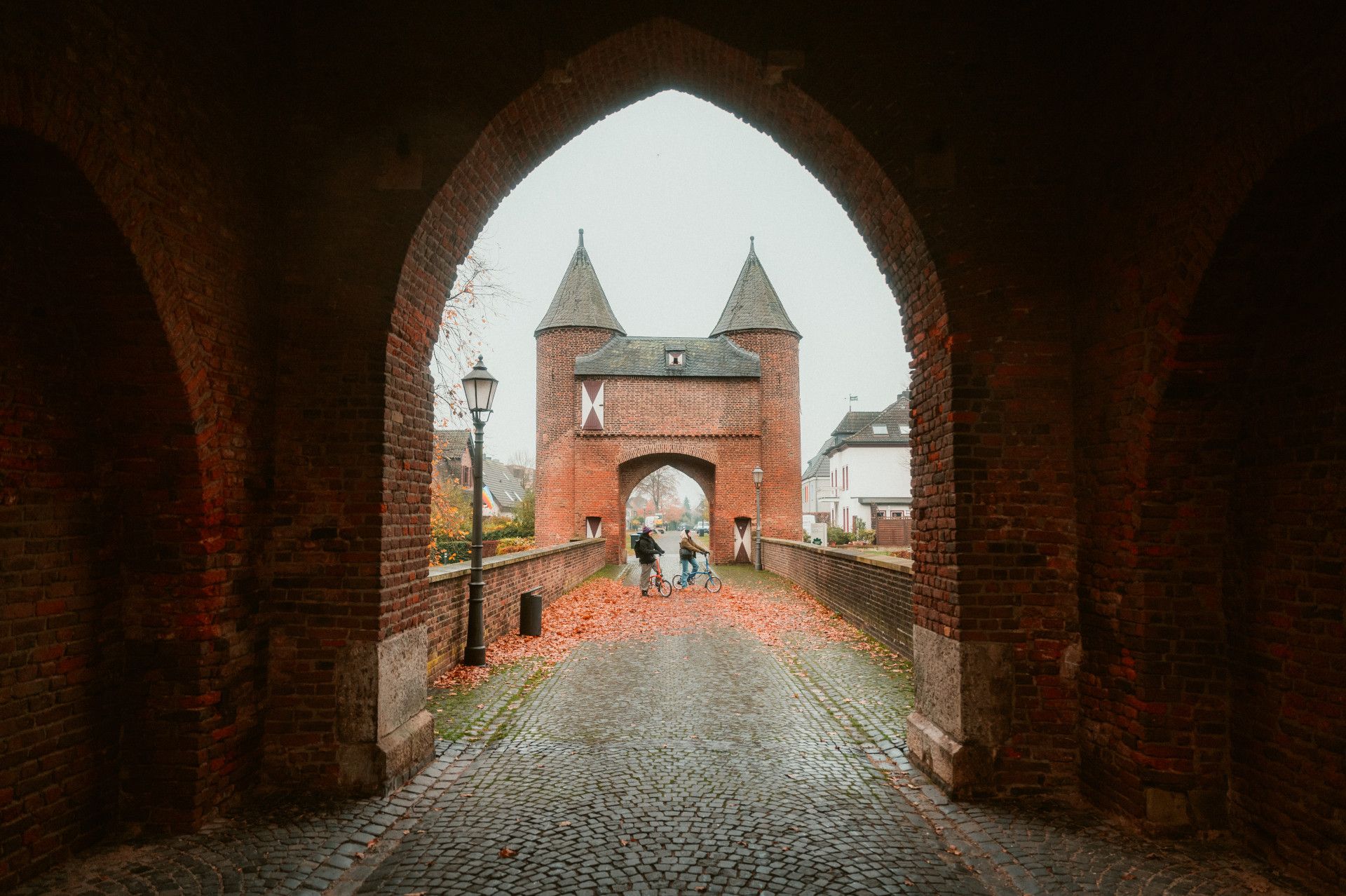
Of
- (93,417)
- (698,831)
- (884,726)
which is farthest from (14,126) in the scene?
(884,726)

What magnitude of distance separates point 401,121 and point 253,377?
2.04 metres

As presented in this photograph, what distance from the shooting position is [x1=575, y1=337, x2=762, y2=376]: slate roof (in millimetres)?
26750

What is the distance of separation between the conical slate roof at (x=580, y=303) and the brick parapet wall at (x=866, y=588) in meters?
14.7

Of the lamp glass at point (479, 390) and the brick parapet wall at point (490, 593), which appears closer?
the brick parapet wall at point (490, 593)

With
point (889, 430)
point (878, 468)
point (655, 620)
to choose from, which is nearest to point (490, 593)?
point (655, 620)

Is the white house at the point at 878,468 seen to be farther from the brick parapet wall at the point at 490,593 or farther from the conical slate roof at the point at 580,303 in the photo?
the brick parapet wall at the point at 490,593

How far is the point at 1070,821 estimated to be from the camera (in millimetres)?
4148

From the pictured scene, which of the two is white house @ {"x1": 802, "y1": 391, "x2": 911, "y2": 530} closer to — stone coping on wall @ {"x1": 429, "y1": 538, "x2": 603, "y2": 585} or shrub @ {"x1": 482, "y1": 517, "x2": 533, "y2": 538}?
shrub @ {"x1": 482, "y1": 517, "x2": 533, "y2": 538}

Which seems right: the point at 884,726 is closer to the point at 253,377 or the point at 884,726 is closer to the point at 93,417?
the point at 253,377

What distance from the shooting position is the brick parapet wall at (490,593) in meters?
7.76

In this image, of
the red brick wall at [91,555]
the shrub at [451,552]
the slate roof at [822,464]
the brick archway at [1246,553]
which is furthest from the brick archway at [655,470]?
the slate roof at [822,464]

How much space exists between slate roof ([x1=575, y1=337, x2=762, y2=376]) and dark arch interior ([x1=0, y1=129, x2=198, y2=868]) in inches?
900

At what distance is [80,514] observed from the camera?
3850 mm

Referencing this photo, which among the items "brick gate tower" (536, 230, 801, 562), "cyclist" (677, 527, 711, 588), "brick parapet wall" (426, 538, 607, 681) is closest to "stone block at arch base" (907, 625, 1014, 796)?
"brick parapet wall" (426, 538, 607, 681)
